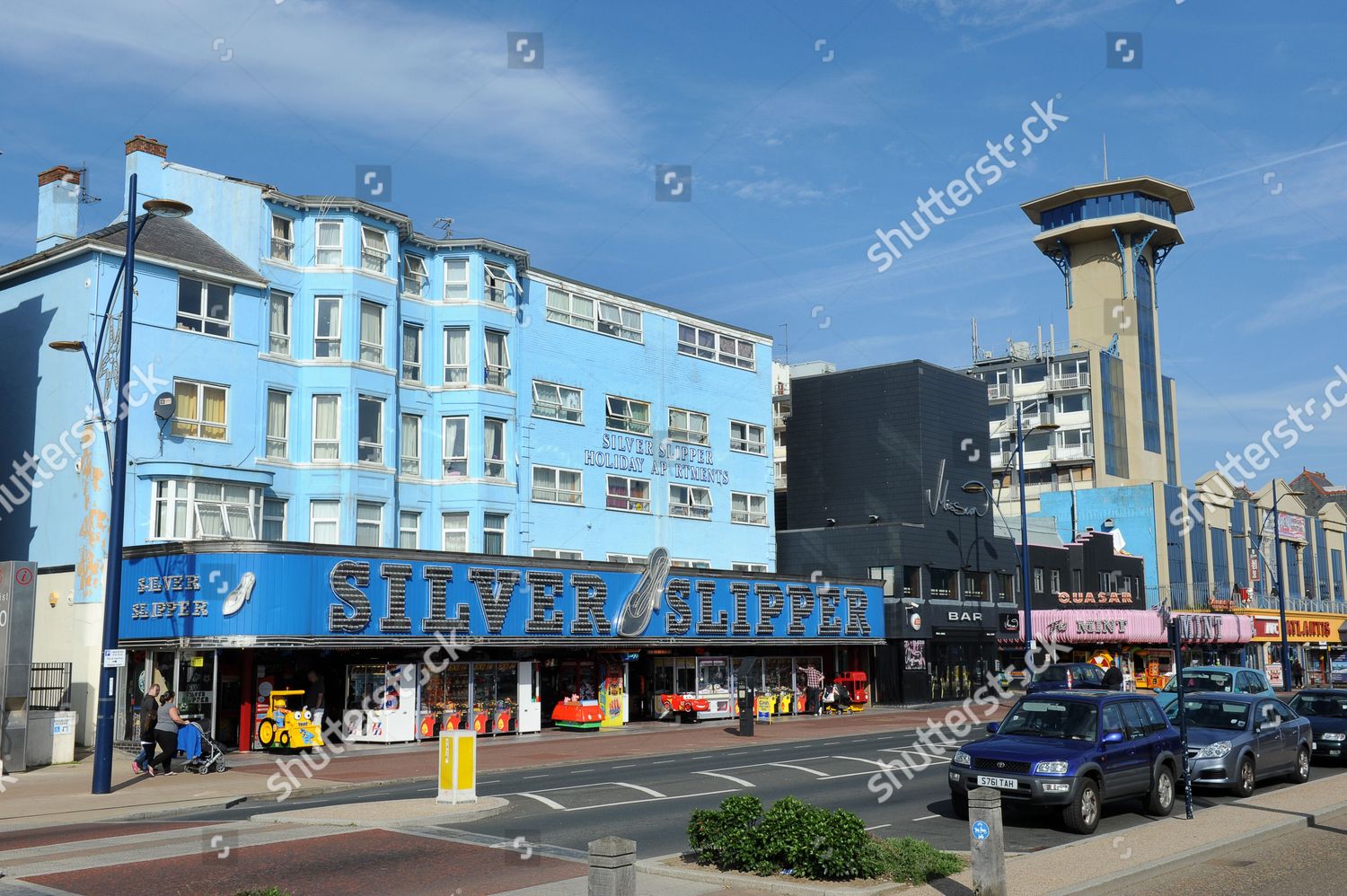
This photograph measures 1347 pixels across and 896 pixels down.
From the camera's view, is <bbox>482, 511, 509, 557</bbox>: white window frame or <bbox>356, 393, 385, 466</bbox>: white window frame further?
<bbox>482, 511, 509, 557</bbox>: white window frame

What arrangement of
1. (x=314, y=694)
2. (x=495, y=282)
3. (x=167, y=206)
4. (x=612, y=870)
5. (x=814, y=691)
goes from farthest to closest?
(x=814, y=691), (x=495, y=282), (x=314, y=694), (x=167, y=206), (x=612, y=870)

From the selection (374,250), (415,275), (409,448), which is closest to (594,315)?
(415,275)

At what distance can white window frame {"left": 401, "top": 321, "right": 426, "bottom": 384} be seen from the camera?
130ft

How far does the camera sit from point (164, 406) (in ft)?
107

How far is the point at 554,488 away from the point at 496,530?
302cm

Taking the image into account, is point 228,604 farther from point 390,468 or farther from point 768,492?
point 768,492

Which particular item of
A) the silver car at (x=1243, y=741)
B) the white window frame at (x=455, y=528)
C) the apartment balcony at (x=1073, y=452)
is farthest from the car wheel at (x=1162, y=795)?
the apartment balcony at (x=1073, y=452)

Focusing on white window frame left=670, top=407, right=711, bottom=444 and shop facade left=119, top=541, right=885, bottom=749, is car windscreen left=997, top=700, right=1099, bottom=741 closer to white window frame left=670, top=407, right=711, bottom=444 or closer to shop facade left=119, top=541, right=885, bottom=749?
shop facade left=119, top=541, right=885, bottom=749

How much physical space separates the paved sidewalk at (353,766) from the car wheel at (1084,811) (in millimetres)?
13355

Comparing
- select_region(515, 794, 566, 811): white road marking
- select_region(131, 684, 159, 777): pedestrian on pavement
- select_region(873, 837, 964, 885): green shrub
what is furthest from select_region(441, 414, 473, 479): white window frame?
select_region(873, 837, 964, 885): green shrub

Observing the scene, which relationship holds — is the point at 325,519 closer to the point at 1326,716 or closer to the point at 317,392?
the point at 317,392

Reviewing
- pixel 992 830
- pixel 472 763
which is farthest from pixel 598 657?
pixel 992 830

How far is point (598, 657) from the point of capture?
40312 millimetres

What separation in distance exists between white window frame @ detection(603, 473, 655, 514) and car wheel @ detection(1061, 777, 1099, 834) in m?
29.4
